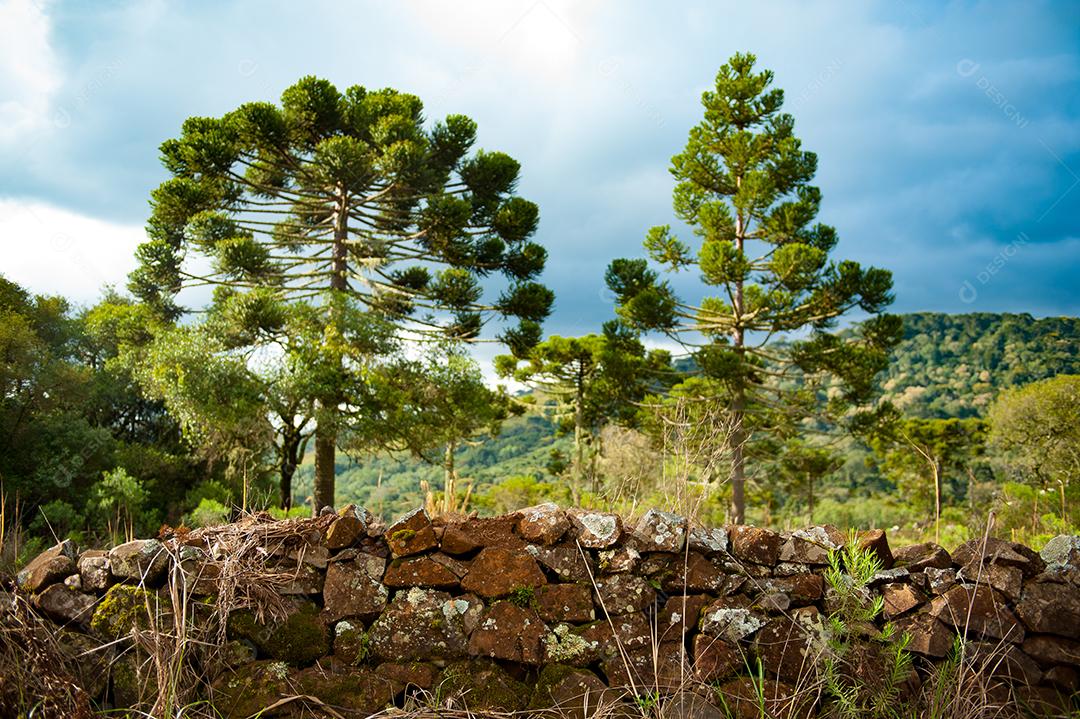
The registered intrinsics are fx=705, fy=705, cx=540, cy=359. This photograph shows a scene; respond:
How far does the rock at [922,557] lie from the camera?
3.39m

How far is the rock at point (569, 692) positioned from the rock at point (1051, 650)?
75.6 inches

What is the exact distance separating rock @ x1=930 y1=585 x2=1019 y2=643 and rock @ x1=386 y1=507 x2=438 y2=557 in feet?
7.70

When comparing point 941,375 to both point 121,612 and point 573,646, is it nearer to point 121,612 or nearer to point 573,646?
point 573,646

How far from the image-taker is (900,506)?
1144 inches

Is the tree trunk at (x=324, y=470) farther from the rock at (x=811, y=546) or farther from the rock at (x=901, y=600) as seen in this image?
the rock at (x=901, y=600)

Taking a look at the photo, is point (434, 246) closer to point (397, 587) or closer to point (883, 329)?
point (883, 329)

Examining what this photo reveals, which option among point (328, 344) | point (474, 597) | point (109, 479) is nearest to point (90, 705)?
point (474, 597)

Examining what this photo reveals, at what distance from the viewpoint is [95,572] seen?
3.30 metres

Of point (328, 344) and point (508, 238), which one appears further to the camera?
point (508, 238)

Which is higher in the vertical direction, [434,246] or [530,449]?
[434,246]

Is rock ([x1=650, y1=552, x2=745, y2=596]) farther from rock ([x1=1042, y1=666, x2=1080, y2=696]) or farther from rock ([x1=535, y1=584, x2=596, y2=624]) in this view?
rock ([x1=1042, y1=666, x2=1080, y2=696])

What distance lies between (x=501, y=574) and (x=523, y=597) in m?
0.15

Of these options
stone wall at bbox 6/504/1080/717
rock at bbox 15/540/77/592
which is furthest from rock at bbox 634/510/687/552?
rock at bbox 15/540/77/592

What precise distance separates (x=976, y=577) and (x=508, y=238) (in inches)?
596
